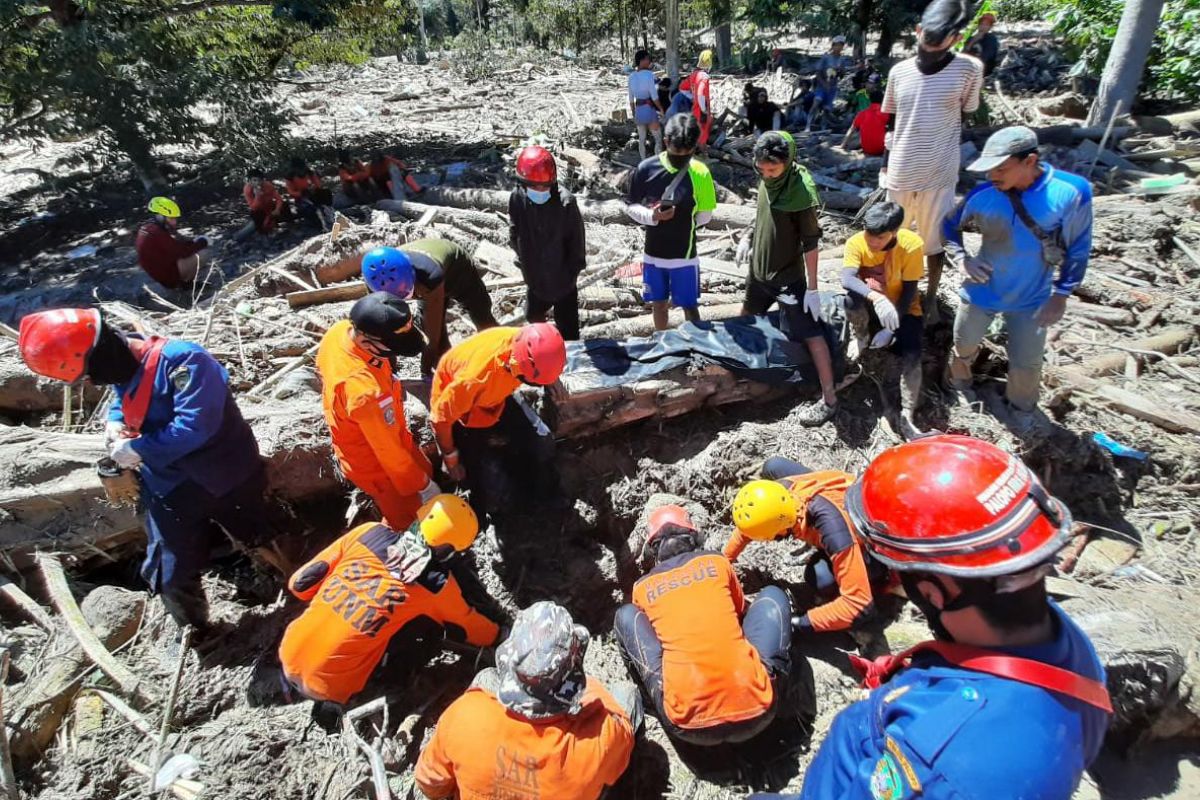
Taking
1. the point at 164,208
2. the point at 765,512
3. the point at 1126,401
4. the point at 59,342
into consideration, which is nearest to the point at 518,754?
the point at 765,512

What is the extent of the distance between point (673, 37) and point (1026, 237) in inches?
377

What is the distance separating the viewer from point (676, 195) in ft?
14.4

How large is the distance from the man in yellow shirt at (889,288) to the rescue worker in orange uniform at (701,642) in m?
1.85

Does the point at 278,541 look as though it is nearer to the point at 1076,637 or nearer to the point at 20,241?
the point at 1076,637

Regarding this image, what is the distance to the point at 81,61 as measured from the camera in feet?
30.2

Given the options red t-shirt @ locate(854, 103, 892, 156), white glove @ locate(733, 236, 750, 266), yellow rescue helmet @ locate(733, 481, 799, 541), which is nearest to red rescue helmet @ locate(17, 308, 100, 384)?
yellow rescue helmet @ locate(733, 481, 799, 541)

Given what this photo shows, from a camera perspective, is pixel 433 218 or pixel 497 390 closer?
pixel 497 390

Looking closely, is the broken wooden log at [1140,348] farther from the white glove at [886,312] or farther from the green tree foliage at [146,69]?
the green tree foliage at [146,69]

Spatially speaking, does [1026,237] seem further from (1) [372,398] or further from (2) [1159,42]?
(2) [1159,42]

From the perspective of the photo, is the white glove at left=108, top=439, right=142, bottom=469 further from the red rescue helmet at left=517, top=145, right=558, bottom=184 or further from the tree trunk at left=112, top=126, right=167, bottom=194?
the tree trunk at left=112, top=126, right=167, bottom=194

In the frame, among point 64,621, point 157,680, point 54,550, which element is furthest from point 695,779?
point 54,550

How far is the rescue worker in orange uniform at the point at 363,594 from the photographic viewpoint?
113 inches

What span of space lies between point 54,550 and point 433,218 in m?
6.02

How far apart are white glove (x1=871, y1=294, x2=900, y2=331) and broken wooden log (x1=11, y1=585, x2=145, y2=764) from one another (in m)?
4.79
